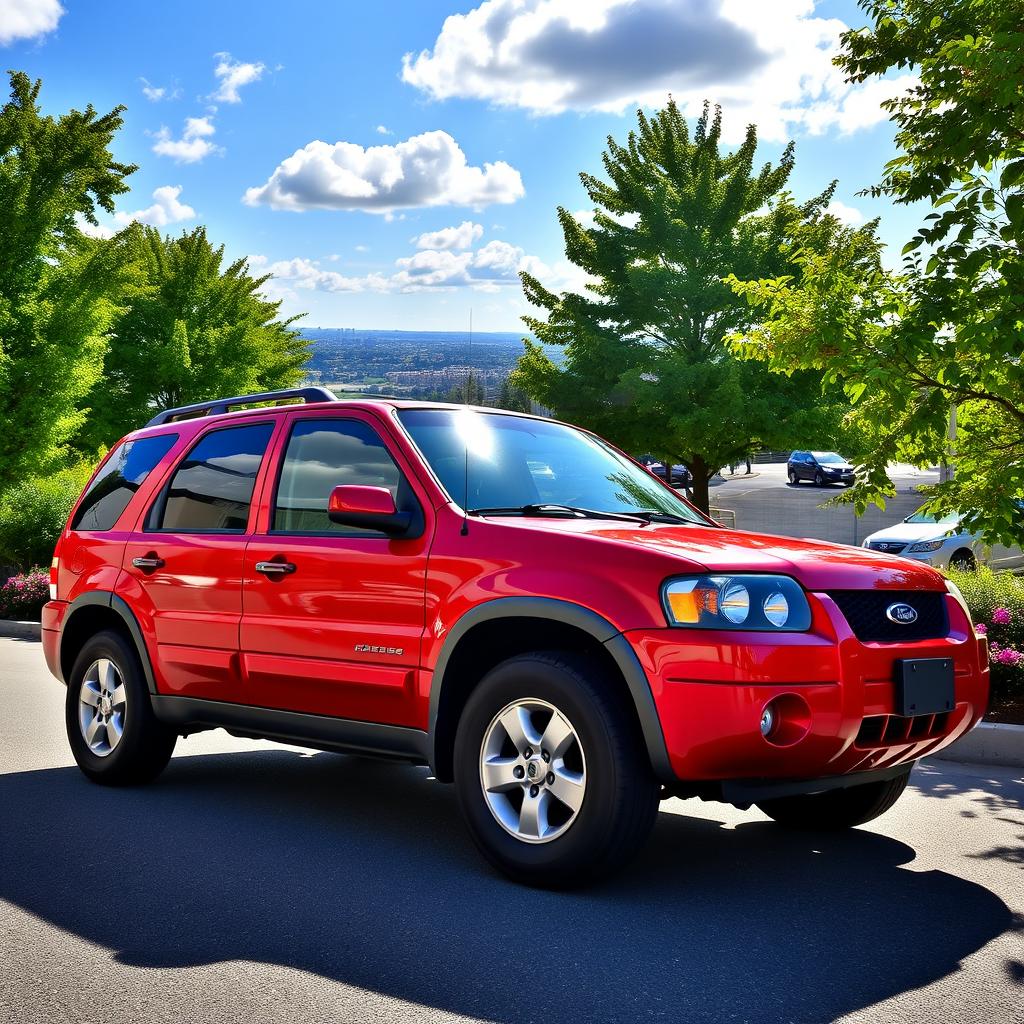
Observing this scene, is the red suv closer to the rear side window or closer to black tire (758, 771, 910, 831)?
black tire (758, 771, 910, 831)

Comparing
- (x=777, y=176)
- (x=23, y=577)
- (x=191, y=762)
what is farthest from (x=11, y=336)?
(x=191, y=762)

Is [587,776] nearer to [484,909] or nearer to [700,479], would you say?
[484,909]

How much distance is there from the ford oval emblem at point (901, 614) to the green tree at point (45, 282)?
2226 cm

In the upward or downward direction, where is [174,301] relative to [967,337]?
upward

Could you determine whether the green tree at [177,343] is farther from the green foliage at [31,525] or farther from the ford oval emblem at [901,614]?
the ford oval emblem at [901,614]

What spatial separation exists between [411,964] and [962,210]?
6.60 meters

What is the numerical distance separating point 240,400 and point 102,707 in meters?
1.85

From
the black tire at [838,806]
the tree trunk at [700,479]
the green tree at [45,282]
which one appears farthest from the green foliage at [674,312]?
the black tire at [838,806]

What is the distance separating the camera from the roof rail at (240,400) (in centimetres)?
640

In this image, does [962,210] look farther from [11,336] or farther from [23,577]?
[11,336]

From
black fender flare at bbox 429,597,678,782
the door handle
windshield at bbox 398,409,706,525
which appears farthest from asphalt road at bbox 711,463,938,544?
black fender flare at bbox 429,597,678,782

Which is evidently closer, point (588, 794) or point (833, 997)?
point (833, 997)

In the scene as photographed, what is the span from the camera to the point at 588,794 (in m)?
4.51

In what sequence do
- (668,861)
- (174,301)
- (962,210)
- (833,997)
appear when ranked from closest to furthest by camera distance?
(833,997) < (668,861) < (962,210) < (174,301)
